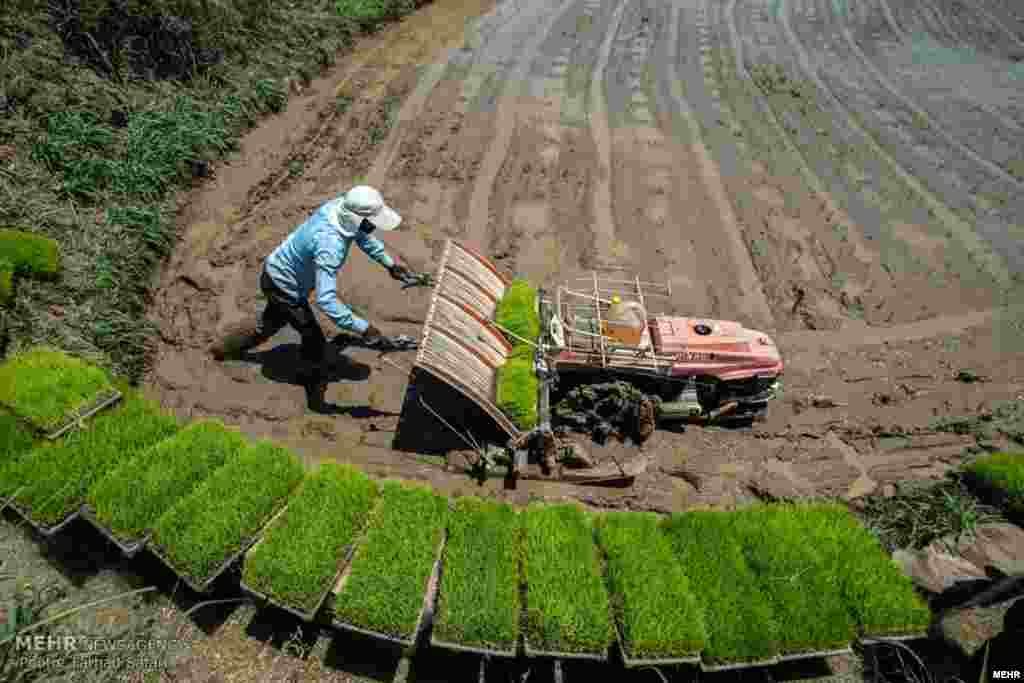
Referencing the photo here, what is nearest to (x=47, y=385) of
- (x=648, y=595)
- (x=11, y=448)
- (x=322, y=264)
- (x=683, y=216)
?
(x=11, y=448)

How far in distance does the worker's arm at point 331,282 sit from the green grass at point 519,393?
1.48m

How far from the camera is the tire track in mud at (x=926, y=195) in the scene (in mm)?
10438

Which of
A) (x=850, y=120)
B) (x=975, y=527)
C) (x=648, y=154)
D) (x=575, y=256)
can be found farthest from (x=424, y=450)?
(x=850, y=120)

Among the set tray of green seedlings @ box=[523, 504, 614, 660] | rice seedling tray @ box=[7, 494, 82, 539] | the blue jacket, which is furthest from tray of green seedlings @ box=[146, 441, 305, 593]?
tray of green seedlings @ box=[523, 504, 614, 660]

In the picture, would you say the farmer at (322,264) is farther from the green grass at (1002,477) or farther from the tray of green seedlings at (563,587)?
the green grass at (1002,477)

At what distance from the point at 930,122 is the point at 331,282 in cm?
1443

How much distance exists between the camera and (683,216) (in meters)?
10.8

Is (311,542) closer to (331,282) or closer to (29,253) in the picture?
(331,282)

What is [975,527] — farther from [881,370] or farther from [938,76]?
[938,76]

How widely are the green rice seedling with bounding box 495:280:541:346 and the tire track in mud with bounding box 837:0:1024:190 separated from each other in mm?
11140

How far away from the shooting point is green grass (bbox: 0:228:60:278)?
287 inches

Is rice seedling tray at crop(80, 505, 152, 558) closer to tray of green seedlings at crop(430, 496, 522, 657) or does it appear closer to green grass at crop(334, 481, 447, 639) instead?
green grass at crop(334, 481, 447, 639)

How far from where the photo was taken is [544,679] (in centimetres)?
519

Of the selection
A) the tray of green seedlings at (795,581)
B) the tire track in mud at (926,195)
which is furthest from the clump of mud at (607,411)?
the tire track in mud at (926,195)
